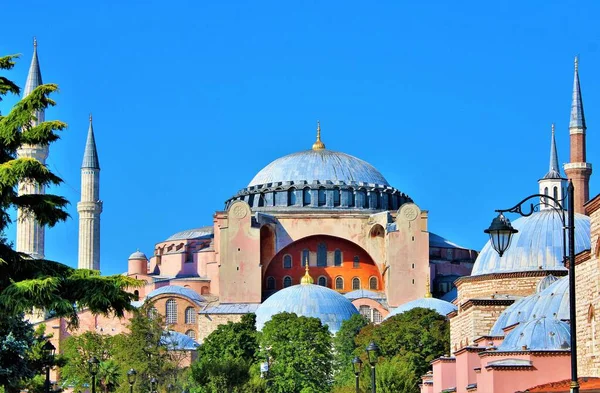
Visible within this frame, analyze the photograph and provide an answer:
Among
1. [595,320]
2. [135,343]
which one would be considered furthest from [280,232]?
[595,320]

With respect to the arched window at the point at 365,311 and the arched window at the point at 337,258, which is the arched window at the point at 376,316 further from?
the arched window at the point at 337,258

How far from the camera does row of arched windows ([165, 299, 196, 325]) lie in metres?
79.8

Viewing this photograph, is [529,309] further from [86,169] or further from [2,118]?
[86,169]

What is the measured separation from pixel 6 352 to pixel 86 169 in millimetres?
59964

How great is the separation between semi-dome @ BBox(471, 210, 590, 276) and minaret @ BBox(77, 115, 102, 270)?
117 ft

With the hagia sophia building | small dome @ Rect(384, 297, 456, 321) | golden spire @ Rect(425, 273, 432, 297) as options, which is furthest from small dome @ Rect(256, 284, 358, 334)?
golden spire @ Rect(425, 273, 432, 297)

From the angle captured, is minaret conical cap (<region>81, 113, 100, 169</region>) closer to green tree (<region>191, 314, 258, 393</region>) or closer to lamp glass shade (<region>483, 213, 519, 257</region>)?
green tree (<region>191, 314, 258, 393</region>)

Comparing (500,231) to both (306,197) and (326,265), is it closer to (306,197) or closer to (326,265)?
(326,265)

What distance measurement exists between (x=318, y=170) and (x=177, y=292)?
12.0m

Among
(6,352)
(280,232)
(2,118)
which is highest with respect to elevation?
(280,232)

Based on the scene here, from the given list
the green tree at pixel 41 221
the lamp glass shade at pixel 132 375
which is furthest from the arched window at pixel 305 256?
the green tree at pixel 41 221

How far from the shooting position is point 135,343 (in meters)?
55.4

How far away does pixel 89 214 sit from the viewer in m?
84.7

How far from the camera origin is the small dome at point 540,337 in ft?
105
